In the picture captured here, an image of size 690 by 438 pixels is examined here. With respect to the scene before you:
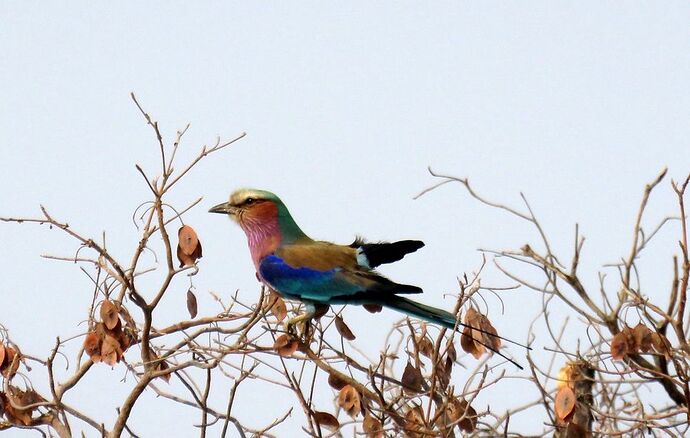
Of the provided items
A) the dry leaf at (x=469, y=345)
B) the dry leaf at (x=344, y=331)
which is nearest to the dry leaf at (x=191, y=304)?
the dry leaf at (x=344, y=331)

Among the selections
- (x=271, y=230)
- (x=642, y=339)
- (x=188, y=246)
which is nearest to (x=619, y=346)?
(x=642, y=339)

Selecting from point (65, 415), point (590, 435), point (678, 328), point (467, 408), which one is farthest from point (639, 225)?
point (65, 415)

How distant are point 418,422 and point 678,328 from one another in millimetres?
1523

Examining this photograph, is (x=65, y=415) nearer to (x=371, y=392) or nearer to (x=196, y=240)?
(x=196, y=240)

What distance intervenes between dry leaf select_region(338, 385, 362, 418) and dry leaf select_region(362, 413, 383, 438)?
7 centimetres

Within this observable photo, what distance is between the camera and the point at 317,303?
556 cm

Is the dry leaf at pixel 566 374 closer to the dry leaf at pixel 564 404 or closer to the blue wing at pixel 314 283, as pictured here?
the dry leaf at pixel 564 404

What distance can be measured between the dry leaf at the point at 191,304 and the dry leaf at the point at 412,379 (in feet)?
3.89

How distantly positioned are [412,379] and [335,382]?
1.45 ft

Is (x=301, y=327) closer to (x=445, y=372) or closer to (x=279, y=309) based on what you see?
(x=279, y=309)

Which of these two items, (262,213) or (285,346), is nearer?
(285,346)

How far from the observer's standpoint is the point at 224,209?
5.87 m

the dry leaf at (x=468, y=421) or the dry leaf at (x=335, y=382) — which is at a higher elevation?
the dry leaf at (x=335, y=382)

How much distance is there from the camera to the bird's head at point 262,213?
564cm
